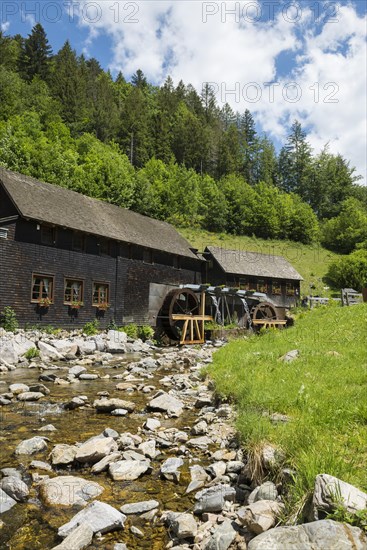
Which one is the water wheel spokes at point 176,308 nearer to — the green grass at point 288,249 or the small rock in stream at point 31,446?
the green grass at point 288,249

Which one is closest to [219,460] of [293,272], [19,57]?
[293,272]

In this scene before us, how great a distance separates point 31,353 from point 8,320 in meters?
3.95

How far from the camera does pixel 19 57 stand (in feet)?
218

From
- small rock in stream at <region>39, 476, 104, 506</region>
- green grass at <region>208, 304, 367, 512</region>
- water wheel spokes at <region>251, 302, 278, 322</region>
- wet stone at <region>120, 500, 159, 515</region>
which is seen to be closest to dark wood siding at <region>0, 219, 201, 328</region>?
water wheel spokes at <region>251, 302, 278, 322</region>

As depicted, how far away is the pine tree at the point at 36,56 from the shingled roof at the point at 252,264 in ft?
163

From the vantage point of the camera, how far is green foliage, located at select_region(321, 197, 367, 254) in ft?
187

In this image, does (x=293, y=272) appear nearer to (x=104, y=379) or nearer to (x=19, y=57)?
(x=104, y=379)

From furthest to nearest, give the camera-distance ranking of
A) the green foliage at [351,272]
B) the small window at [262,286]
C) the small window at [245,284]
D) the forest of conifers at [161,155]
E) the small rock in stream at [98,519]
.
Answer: the forest of conifers at [161,155], the green foliage at [351,272], the small window at [262,286], the small window at [245,284], the small rock in stream at [98,519]

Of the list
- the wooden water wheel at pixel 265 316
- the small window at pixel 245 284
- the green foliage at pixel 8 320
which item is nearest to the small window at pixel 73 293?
the green foliage at pixel 8 320

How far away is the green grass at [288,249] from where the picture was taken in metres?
49.5

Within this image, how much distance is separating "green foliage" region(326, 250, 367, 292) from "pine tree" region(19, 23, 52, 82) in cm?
5609

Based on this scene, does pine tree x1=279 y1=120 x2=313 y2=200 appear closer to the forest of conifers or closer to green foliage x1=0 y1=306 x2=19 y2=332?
the forest of conifers

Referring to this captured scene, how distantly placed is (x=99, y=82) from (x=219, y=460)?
78925 mm

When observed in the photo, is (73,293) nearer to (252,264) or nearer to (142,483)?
(142,483)
